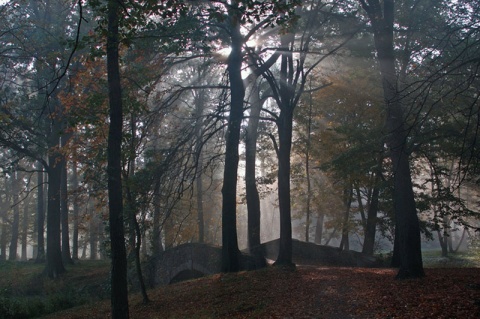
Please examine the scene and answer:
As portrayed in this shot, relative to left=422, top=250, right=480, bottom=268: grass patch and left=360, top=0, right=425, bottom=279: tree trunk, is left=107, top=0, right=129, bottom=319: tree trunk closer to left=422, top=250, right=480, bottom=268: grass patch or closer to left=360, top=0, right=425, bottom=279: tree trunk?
left=360, top=0, right=425, bottom=279: tree trunk

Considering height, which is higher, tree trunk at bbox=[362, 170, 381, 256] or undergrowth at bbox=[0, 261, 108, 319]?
tree trunk at bbox=[362, 170, 381, 256]

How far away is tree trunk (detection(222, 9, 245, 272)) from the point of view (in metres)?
14.6

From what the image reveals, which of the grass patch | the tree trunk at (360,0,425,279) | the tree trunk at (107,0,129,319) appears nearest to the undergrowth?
the tree trunk at (107,0,129,319)

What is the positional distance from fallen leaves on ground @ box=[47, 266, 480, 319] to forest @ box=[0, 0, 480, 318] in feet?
3.08

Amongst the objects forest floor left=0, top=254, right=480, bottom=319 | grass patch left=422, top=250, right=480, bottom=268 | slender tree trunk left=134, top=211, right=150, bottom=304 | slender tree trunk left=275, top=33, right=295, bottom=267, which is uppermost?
slender tree trunk left=275, top=33, right=295, bottom=267

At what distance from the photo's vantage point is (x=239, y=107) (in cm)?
1488

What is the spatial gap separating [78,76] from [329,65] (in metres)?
15.7

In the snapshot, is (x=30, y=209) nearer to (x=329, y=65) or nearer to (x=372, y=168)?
(x=329, y=65)

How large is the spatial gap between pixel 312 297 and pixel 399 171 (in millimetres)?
4073

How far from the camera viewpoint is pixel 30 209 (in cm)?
4391

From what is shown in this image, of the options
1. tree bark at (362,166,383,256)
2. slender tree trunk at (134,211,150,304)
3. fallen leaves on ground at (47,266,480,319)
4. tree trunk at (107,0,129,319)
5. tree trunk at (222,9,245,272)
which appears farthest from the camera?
tree bark at (362,166,383,256)

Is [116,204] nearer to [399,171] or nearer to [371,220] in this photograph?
[399,171]

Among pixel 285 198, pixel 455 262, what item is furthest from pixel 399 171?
pixel 455 262

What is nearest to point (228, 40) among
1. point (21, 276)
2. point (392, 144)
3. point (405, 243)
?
point (392, 144)
